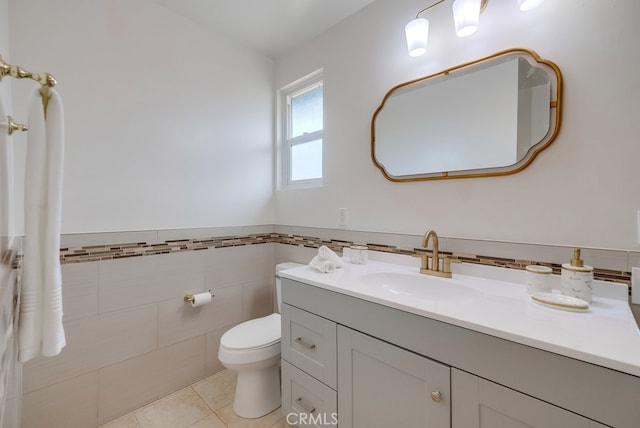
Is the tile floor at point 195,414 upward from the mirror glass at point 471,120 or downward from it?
downward

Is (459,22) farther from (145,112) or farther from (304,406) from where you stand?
(304,406)

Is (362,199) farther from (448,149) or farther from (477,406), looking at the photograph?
(477,406)

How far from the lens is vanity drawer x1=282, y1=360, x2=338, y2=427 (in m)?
1.18

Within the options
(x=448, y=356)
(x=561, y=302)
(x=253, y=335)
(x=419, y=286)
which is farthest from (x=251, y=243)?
(x=561, y=302)

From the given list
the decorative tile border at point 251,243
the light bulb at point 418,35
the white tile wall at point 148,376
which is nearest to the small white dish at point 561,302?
the decorative tile border at point 251,243

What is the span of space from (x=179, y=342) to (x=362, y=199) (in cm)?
152

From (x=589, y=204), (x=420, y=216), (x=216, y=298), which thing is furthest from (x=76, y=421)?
(x=589, y=204)

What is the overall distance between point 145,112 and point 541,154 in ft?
6.82

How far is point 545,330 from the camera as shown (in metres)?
0.75

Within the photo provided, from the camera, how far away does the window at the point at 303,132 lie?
2.12m

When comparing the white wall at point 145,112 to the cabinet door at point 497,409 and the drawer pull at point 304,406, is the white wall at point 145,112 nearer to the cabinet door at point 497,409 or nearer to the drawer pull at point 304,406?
the drawer pull at point 304,406

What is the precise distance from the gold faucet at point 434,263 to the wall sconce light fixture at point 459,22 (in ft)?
3.05

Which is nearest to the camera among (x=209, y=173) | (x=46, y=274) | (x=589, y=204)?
(x=46, y=274)

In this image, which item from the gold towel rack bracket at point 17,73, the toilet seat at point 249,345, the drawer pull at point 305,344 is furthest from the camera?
the toilet seat at point 249,345
